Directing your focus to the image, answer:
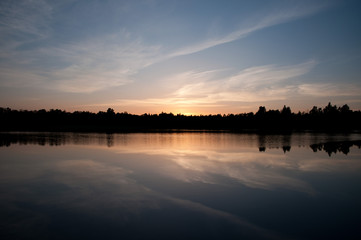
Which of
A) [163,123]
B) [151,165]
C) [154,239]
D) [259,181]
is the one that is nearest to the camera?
[154,239]

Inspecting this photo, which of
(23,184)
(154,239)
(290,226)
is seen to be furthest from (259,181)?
(23,184)

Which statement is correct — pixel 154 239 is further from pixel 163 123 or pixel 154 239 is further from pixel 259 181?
pixel 163 123


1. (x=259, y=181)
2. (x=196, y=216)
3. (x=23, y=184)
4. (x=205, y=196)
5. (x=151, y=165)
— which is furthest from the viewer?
(x=151, y=165)

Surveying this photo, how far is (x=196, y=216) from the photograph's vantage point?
314 inches

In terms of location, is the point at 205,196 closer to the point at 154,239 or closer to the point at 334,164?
the point at 154,239

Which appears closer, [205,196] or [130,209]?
[130,209]

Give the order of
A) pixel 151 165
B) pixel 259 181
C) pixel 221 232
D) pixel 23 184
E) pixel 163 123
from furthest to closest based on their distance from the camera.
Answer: pixel 163 123 → pixel 151 165 → pixel 259 181 → pixel 23 184 → pixel 221 232

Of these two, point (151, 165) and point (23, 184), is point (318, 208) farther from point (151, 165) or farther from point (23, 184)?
point (23, 184)

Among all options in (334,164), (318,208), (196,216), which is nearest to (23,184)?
(196,216)

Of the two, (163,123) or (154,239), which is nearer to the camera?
(154,239)

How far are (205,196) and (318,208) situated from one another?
4.04 meters

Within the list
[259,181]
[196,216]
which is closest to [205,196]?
[196,216]

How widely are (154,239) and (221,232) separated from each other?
1.85 m

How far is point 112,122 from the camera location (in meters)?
128
